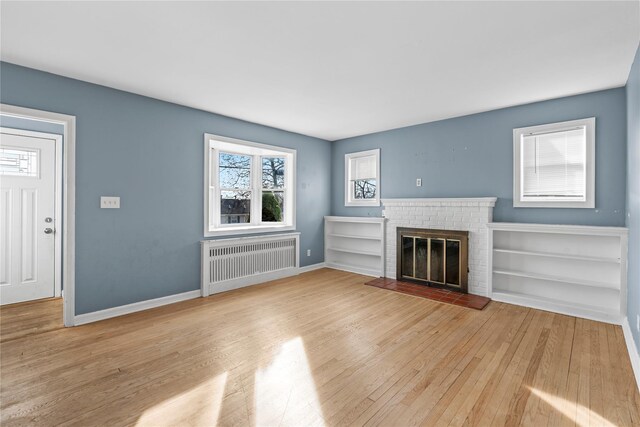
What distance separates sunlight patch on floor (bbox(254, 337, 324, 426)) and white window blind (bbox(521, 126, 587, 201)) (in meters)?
3.76

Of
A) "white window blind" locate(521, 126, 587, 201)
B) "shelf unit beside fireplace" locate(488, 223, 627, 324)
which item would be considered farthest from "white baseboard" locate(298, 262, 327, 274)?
"white window blind" locate(521, 126, 587, 201)

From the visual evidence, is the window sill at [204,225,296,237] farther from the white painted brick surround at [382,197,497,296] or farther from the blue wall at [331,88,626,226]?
the white painted brick surround at [382,197,497,296]

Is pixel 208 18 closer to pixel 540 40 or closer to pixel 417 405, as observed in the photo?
pixel 540 40

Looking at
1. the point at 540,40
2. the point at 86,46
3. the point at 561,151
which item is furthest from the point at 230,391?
the point at 561,151

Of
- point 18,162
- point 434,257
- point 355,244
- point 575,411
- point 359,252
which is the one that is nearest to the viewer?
point 575,411

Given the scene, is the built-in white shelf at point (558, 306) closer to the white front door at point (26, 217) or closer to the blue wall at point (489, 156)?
the blue wall at point (489, 156)

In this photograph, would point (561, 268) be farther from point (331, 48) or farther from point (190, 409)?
point (190, 409)

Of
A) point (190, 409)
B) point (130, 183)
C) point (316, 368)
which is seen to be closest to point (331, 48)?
point (316, 368)

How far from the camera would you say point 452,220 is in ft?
15.0

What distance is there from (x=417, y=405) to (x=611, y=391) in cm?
144

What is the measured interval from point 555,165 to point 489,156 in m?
0.79

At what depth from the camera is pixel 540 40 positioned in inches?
98.0

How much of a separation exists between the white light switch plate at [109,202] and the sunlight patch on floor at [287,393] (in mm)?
2626

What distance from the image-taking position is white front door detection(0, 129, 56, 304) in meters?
3.85
